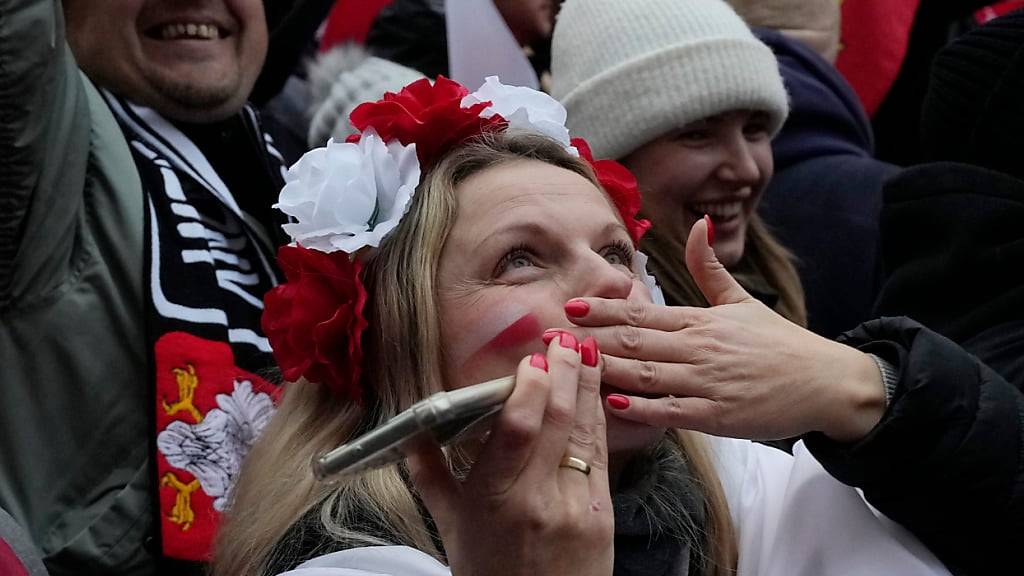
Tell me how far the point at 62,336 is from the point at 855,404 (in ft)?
4.58

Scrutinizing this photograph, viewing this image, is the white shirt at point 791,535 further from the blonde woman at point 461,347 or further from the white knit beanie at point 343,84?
the white knit beanie at point 343,84

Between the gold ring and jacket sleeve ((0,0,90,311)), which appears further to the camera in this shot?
jacket sleeve ((0,0,90,311))

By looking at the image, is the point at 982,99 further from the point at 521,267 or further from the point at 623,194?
the point at 521,267

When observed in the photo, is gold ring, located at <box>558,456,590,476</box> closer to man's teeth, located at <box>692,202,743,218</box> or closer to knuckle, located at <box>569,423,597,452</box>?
knuckle, located at <box>569,423,597,452</box>

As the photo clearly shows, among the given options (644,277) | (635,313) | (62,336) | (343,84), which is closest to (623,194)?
(644,277)

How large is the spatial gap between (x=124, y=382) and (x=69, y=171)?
0.40 m

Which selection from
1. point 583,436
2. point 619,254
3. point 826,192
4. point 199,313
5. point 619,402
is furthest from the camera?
point 826,192

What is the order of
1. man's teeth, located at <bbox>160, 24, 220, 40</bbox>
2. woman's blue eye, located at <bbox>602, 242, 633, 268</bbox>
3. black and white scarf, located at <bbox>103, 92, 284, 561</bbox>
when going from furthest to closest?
1. man's teeth, located at <bbox>160, 24, 220, 40</bbox>
2. black and white scarf, located at <bbox>103, 92, 284, 561</bbox>
3. woman's blue eye, located at <bbox>602, 242, 633, 268</bbox>

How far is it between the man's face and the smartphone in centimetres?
178

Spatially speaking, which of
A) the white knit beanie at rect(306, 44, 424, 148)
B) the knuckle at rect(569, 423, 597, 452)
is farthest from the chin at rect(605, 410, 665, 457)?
the white knit beanie at rect(306, 44, 424, 148)

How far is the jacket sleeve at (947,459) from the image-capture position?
6.72ft

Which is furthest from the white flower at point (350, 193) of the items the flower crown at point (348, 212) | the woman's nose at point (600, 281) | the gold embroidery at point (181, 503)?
the gold embroidery at point (181, 503)

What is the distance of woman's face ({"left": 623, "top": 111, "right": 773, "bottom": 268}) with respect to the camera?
10.6ft

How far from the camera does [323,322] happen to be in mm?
2217
